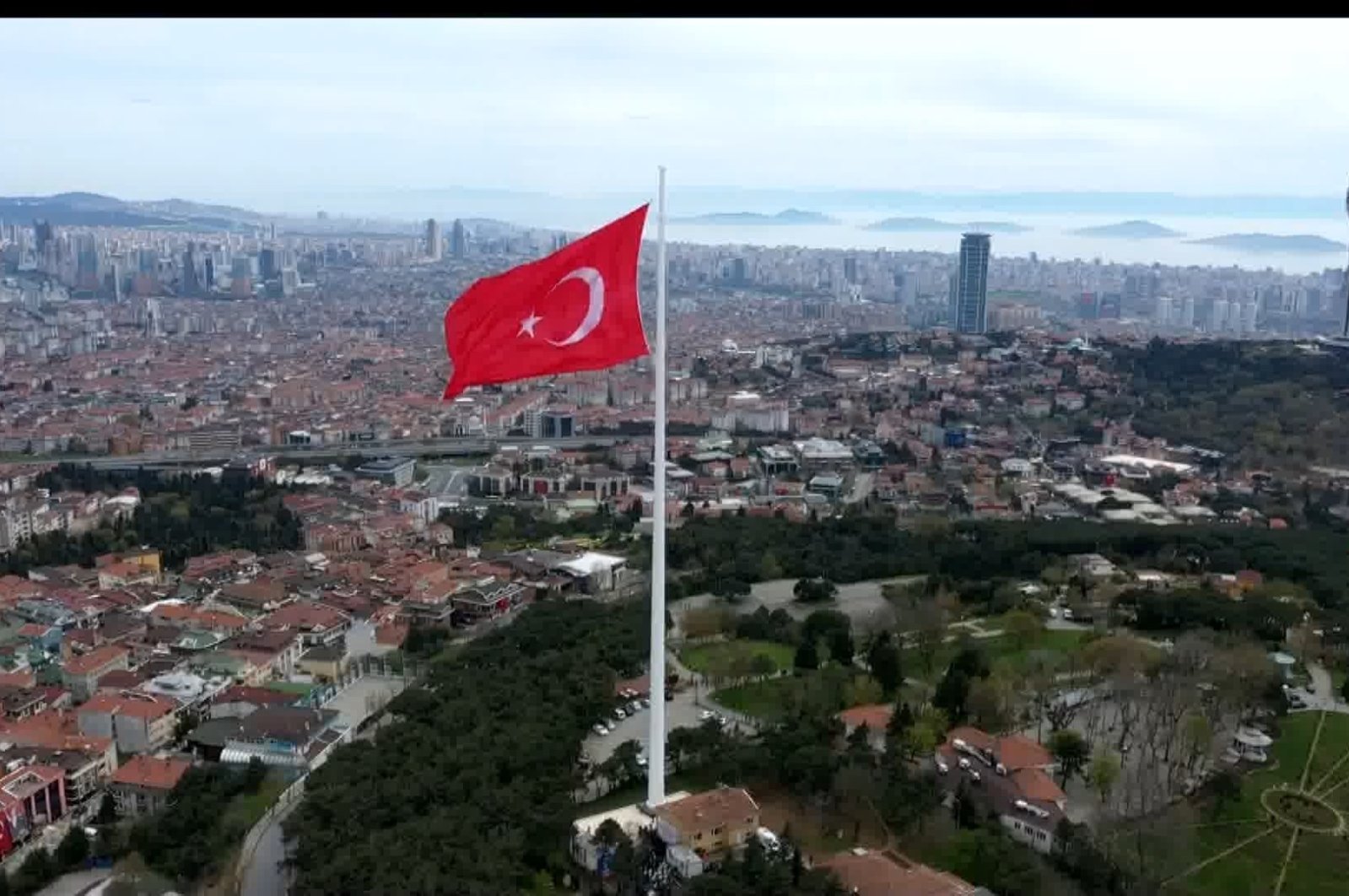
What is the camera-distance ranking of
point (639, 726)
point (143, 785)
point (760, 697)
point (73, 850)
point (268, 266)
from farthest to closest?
point (268, 266) < point (760, 697) < point (639, 726) < point (143, 785) < point (73, 850)

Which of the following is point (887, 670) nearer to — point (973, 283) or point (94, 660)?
point (94, 660)

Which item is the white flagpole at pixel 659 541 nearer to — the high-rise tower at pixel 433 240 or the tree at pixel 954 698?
the tree at pixel 954 698

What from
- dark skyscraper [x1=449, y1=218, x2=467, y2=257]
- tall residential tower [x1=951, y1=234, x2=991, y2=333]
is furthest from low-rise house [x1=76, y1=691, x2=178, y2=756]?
dark skyscraper [x1=449, y1=218, x2=467, y2=257]

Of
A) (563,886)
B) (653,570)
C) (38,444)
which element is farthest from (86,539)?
(653,570)

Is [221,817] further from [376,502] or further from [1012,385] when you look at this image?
[1012,385]

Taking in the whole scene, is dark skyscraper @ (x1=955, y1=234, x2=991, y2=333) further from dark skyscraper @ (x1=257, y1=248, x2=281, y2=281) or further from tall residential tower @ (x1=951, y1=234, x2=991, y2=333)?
dark skyscraper @ (x1=257, y1=248, x2=281, y2=281)

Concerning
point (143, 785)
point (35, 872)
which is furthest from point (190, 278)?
point (35, 872)
